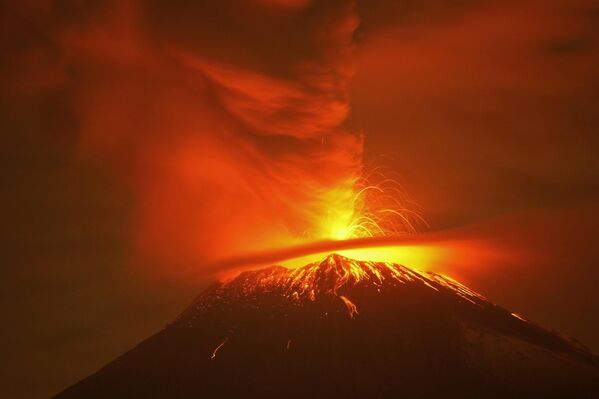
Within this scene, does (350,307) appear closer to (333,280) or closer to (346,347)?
(333,280)

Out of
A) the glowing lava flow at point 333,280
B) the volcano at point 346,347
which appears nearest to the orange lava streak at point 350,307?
the volcano at point 346,347

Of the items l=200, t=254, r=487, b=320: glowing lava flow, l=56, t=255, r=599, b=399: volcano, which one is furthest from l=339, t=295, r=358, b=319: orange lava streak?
l=200, t=254, r=487, b=320: glowing lava flow

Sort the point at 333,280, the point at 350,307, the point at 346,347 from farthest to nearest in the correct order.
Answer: the point at 333,280
the point at 350,307
the point at 346,347

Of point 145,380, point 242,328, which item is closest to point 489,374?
point 242,328

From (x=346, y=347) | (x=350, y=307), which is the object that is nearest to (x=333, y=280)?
(x=350, y=307)

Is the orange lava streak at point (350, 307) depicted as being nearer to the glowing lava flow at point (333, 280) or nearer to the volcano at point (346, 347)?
the volcano at point (346, 347)

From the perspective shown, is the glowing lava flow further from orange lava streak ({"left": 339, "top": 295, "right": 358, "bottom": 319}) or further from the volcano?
orange lava streak ({"left": 339, "top": 295, "right": 358, "bottom": 319})

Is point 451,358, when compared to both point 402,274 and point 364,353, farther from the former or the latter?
point 402,274

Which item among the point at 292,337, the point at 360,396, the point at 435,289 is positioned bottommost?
the point at 360,396

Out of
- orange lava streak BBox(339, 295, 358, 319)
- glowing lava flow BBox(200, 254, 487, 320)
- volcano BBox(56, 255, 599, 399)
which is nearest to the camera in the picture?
volcano BBox(56, 255, 599, 399)
